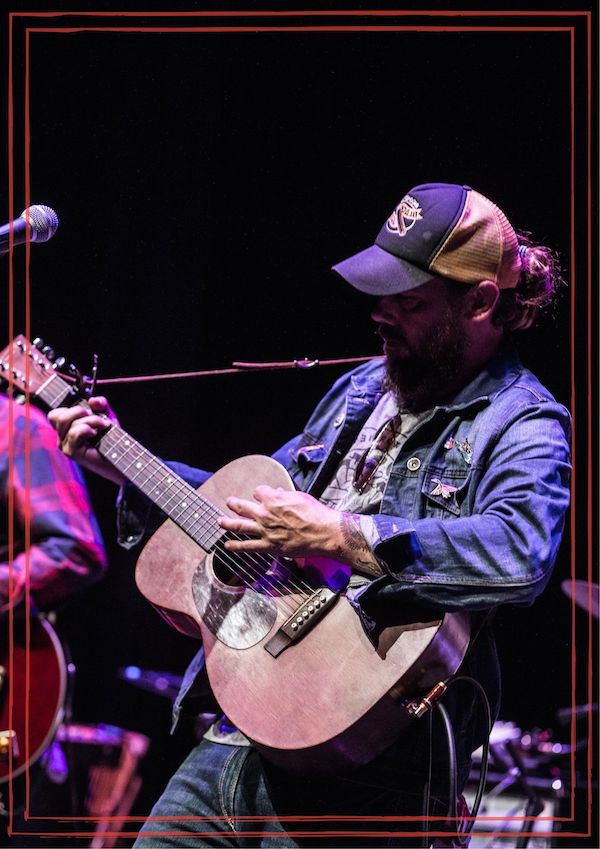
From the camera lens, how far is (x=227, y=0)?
10.4 ft

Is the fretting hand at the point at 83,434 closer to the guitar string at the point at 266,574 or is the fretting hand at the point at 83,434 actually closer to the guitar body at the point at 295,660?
the guitar body at the point at 295,660

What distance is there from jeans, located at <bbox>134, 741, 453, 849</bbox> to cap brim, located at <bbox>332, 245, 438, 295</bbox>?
119cm

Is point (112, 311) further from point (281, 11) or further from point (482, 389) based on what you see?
point (482, 389)

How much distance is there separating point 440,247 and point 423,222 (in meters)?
0.08

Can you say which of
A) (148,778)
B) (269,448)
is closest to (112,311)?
(269,448)

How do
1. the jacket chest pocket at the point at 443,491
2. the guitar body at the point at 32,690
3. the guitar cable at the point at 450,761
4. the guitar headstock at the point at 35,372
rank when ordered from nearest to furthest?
the guitar cable at the point at 450,761, the jacket chest pocket at the point at 443,491, the guitar headstock at the point at 35,372, the guitar body at the point at 32,690

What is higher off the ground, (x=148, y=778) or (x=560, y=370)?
(x=560, y=370)

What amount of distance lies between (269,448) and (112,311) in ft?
2.71

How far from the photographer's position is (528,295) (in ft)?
8.64

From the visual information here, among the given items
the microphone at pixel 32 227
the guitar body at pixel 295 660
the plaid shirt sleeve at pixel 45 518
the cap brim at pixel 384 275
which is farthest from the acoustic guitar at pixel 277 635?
the plaid shirt sleeve at pixel 45 518

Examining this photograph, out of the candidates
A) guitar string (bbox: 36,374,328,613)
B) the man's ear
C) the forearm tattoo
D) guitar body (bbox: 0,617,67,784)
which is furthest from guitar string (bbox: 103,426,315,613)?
guitar body (bbox: 0,617,67,784)

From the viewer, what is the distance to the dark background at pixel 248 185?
3324mm

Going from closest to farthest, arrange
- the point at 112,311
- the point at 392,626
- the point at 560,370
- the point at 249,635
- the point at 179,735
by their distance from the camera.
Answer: the point at 392,626 < the point at 249,635 < the point at 560,370 < the point at 112,311 < the point at 179,735

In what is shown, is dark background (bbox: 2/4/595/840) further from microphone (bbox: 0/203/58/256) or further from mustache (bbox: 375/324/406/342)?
microphone (bbox: 0/203/58/256)
